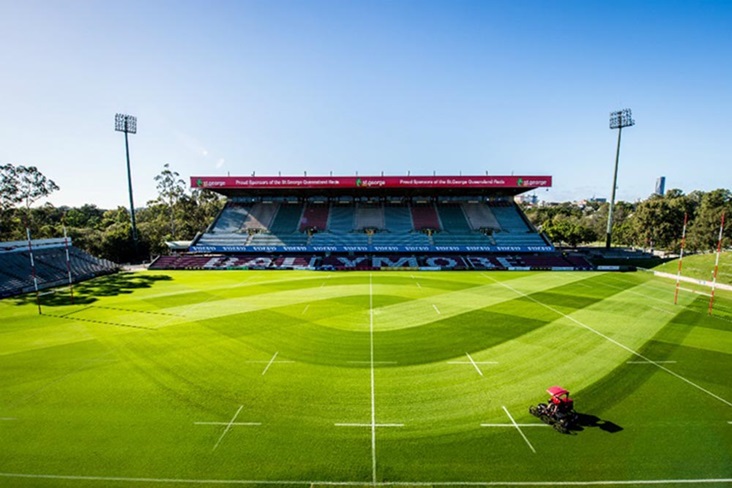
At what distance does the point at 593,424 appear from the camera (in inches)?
390

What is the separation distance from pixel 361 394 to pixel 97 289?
103 feet

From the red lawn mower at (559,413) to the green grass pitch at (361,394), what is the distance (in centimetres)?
29

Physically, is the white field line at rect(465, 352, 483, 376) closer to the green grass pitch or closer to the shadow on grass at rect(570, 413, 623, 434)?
the green grass pitch

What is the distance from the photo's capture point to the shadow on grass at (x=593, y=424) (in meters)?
9.66

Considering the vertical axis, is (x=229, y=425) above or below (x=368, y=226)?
below

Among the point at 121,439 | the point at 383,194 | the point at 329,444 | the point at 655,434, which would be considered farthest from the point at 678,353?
the point at 383,194

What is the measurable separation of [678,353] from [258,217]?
168ft

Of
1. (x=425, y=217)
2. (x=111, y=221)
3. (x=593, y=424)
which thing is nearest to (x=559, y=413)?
(x=593, y=424)

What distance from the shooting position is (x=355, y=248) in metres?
46.8

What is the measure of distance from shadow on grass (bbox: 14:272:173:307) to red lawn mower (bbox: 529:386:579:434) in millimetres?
30965

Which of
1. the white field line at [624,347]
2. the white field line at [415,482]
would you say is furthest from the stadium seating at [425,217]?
the white field line at [415,482]

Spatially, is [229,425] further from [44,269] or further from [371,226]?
[371,226]

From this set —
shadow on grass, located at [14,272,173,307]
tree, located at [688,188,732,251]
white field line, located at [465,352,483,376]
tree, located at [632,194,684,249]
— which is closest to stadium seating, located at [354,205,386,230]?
shadow on grass, located at [14,272,173,307]

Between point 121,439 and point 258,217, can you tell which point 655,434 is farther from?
point 258,217
